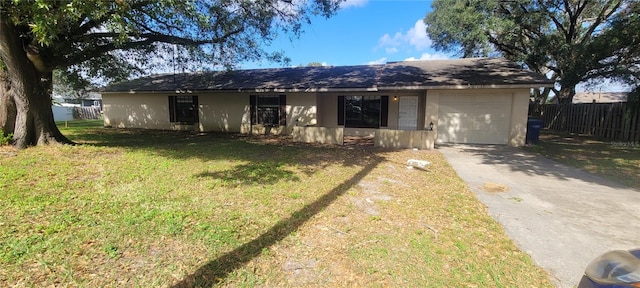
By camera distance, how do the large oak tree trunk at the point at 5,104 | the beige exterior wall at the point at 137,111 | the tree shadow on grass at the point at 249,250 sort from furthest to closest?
the beige exterior wall at the point at 137,111
the large oak tree trunk at the point at 5,104
the tree shadow on grass at the point at 249,250

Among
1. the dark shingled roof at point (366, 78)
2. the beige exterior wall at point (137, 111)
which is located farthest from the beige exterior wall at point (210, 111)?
the dark shingled roof at point (366, 78)

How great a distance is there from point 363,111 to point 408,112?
84.2 inches

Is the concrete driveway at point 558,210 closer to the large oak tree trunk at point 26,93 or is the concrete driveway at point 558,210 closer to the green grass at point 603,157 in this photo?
the green grass at point 603,157

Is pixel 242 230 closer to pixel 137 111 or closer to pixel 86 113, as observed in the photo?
pixel 137 111

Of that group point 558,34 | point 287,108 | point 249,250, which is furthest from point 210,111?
point 558,34

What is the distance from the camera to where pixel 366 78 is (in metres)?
13.4

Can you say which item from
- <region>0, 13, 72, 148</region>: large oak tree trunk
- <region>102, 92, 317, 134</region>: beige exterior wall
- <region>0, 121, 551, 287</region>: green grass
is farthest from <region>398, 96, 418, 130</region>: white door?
<region>0, 13, 72, 148</region>: large oak tree trunk

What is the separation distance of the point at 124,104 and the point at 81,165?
42.6ft

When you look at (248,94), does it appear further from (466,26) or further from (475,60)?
(466,26)

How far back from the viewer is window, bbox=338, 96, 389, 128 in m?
14.0

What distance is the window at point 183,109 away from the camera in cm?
1612

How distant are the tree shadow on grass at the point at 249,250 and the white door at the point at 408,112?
970cm

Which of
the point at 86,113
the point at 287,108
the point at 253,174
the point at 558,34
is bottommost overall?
the point at 253,174

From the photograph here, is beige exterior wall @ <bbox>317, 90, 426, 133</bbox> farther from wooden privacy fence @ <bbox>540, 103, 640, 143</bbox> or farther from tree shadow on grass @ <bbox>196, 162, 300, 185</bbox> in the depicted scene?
wooden privacy fence @ <bbox>540, 103, 640, 143</bbox>
